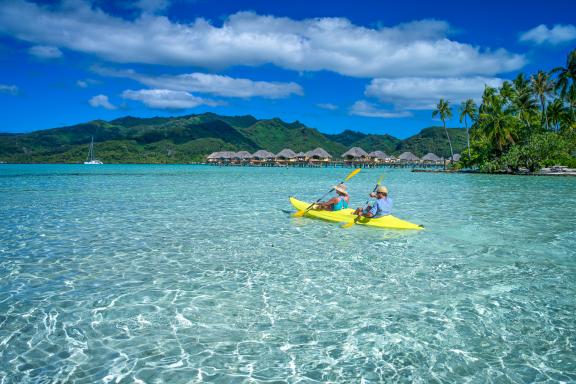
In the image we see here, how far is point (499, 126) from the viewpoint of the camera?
5106 cm

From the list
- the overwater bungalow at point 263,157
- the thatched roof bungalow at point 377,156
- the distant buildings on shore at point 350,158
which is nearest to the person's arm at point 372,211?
the distant buildings on shore at point 350,158

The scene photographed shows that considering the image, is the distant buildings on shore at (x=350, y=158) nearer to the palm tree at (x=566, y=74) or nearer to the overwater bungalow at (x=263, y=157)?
the overwater bungalow at (x=263, y=157)

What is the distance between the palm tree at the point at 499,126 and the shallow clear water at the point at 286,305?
142ft

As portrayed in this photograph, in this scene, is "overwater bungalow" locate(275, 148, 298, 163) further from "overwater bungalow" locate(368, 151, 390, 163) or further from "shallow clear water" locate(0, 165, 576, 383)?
"shallow clear water" locate(0, 165, 576, 383)

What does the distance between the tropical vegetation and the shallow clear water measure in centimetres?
4271

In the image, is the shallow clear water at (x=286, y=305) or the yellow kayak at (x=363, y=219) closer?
the shallow clear water at (x=286, y=305)

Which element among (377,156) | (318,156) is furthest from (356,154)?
(318,156)

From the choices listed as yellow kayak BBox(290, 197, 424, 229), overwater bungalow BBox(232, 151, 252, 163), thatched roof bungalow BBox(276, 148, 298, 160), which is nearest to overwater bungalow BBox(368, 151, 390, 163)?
thatched roof bungalow BBox(276, 148, 298, 160)

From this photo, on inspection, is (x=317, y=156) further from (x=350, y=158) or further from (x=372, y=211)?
(x=372, y=211)

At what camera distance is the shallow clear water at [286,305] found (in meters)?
4.47

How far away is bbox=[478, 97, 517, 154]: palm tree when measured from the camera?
50875mm

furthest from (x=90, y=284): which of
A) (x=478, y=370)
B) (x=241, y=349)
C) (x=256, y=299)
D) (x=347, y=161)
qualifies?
(x=347, y=161)

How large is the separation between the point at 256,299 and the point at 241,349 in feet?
5.56

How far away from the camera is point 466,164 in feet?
201
